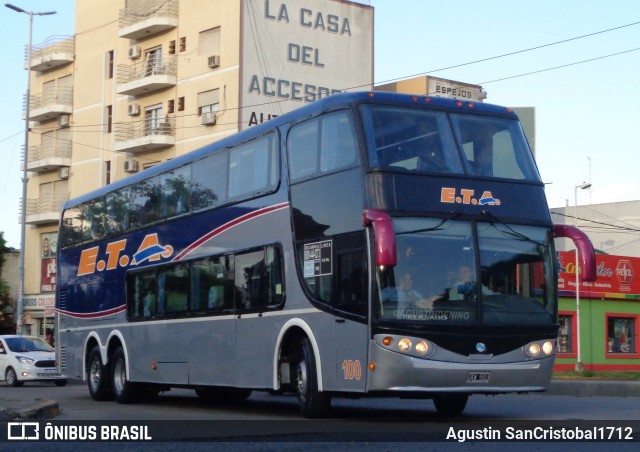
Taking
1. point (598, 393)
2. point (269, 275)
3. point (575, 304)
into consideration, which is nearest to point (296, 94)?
point (575, 304)

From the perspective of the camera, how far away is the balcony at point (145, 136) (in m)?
53.3

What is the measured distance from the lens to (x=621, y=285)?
45594 mm

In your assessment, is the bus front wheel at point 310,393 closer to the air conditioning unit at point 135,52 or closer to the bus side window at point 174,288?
the bus side window at point 174,288

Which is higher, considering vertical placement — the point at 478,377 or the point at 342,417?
the point at 478,377

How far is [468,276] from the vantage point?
45.0ft

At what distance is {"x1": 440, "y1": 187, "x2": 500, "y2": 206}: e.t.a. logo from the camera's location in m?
13.9

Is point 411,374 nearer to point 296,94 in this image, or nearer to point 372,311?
point 372,311

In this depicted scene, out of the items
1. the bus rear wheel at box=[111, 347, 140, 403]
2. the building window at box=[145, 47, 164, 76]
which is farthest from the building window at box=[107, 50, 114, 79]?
the bus rear wheel at box=[111, 347, 140, 403]

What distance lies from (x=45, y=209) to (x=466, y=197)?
2001 inches

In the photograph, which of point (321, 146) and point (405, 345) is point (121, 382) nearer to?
point (321, 146)

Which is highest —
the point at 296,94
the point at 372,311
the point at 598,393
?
the point at 296,94

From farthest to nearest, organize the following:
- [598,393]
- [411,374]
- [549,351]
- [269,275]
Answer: [598,393], [269,275], [549,351], [411,374]

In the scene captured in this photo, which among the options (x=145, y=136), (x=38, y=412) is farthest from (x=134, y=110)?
(x=38, y=412)

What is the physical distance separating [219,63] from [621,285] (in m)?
21.0
